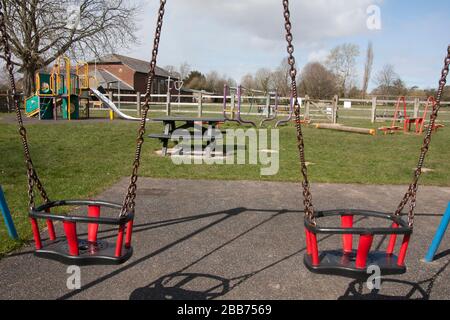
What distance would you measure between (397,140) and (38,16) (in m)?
24.4

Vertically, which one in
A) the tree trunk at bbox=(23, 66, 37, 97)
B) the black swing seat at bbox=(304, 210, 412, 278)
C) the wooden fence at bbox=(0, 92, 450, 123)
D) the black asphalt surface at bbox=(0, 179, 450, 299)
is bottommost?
the black asphalt surface at bbox=(0, 179, 450, 299)

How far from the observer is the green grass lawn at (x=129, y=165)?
545 cm

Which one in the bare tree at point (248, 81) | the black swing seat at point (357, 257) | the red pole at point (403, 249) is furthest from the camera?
the bare tree at point (248, 81)

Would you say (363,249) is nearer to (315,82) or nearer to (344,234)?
(344,234)

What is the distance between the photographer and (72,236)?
2.12 meters

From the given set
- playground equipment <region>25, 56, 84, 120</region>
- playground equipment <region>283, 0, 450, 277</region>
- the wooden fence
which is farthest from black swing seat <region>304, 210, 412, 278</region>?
playground equipment <region>25, 56, 84, 120</region>

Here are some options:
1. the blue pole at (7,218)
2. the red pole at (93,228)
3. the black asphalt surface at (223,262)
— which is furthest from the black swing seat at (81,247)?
the blue pole at (7,218)

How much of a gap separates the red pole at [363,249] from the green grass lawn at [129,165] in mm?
2995

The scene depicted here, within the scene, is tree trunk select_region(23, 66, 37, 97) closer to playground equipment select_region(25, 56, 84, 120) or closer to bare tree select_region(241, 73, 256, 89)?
playground equipment select_region(25, 56, 84, 120)

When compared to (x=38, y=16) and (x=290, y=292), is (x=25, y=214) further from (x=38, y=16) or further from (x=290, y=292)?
(x=38, y=16)

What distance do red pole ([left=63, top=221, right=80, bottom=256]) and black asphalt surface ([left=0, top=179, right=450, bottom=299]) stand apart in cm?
57

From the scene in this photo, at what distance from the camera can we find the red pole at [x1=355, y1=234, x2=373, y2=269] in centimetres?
209

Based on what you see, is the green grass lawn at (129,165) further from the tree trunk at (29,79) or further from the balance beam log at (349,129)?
the tree trunk at (29,79)
